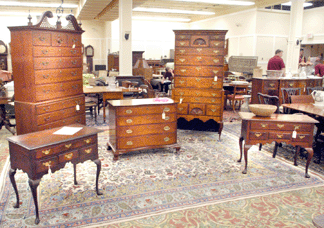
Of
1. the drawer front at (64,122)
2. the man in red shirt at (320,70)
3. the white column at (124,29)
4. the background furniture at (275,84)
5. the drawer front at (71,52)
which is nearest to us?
the drawer front at (64,122)

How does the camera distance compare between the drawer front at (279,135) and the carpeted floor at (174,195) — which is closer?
the carpeted floor at (174,195)

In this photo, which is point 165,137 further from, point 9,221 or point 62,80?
point 9,221

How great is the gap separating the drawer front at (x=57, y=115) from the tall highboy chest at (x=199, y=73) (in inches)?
79.0

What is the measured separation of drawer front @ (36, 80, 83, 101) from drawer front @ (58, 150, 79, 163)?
4.74 ft

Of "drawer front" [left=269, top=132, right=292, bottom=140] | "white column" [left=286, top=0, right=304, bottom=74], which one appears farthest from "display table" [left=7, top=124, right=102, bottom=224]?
"white column" [left=286, top=0, right=304, bottom=74]

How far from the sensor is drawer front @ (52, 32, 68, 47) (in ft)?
14.0

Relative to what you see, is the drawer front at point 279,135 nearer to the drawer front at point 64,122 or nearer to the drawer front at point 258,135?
the drawer front at point 258,135

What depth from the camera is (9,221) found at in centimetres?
296

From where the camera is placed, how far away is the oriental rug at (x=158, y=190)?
310cm

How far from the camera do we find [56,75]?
174 inches

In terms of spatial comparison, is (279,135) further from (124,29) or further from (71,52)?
(124,29)

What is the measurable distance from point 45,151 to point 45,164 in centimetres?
13

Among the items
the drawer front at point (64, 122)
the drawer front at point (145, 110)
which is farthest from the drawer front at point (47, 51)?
the drawer front at point (145, 110)

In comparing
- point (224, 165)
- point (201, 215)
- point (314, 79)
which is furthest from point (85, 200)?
point (314, 79)
